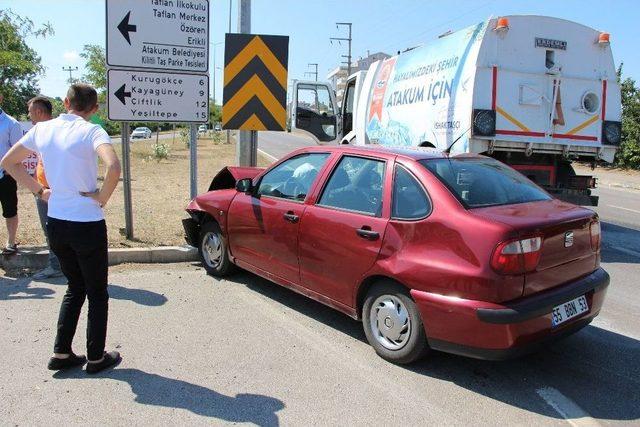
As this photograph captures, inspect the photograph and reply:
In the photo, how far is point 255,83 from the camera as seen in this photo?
7.50 m

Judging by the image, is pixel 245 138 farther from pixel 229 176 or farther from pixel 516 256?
pixel 516 256

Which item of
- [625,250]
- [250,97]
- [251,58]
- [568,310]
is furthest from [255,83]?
A: [625,250]

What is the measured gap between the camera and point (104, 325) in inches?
143

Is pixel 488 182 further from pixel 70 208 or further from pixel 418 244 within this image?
pixel 70 208

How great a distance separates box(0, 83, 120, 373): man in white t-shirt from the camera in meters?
3.41

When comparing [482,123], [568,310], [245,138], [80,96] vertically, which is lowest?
[568,310]

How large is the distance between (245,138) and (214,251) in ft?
8.00

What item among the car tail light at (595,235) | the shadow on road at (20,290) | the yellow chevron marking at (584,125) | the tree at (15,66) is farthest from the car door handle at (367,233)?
the tree at (15,66)

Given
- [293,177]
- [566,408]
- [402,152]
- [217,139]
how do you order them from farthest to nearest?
[217,139] → [293,177] → [402,152] → [566,408]

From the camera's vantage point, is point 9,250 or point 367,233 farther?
point 9,250

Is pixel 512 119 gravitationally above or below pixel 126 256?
above

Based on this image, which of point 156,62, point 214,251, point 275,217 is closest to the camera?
point 275,217

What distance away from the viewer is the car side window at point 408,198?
12.4 feet

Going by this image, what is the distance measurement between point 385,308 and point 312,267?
80 centimetres
